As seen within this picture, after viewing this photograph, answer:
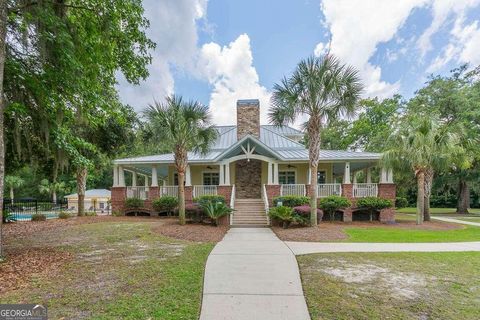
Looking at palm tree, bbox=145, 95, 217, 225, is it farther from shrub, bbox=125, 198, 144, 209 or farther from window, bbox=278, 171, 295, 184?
window, bbox=278, 171, 295, 184

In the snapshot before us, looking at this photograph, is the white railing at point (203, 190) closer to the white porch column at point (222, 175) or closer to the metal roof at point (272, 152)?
the white porch column at point (222, 175)

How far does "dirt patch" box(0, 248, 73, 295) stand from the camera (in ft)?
15.3

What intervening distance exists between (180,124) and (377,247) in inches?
335

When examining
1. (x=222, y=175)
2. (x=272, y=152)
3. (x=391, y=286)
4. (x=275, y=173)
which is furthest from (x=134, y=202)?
(x=391, y=286)

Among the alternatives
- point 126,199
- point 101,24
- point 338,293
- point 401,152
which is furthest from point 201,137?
point 401,152

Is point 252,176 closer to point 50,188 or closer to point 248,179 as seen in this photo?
point 248,179

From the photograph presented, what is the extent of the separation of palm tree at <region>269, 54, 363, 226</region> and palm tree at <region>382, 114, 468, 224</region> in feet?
15.4

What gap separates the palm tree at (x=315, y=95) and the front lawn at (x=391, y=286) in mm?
5577

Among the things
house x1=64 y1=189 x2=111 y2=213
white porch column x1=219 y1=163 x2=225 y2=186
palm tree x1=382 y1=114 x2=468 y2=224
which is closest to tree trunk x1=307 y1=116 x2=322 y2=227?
palm tree x1=382 y1=114 x2=468 y2=224

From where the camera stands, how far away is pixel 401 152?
46.0 ft

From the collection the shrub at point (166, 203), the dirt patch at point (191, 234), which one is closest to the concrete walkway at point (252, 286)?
the dirt patch at point (191, 234)

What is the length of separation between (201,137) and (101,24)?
20.8 ft

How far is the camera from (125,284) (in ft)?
15.0

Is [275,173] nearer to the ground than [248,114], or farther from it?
nearer to the ground
